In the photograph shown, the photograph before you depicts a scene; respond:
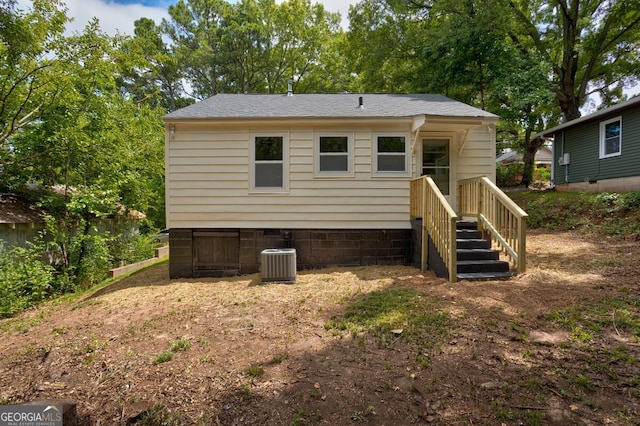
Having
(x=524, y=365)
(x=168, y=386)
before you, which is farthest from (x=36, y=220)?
(x=524, y=365)

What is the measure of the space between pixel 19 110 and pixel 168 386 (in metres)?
8.13

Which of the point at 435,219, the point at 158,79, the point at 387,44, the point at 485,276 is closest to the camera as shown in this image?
the point at 485,276

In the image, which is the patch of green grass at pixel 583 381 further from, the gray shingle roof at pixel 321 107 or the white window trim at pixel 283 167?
the white window trim at pixel 283 167

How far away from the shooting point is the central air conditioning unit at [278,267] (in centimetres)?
595

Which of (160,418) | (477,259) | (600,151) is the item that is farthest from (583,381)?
(600,151)

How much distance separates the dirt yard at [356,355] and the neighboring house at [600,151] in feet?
28.0

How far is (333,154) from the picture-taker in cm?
702

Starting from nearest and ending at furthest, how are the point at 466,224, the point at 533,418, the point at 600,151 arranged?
the point at 533,418 < the point at 466,224 < the point at 600,151

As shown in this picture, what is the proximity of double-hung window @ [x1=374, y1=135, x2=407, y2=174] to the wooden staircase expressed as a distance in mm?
1993

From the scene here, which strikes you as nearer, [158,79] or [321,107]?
[321,107]

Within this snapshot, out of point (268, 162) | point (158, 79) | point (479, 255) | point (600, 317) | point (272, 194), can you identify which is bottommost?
point (600, 317)

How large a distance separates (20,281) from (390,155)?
323 inches

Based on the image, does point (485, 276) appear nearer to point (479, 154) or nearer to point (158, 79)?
point (479, 154)

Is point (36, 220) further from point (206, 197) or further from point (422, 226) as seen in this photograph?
point (422, 226)
